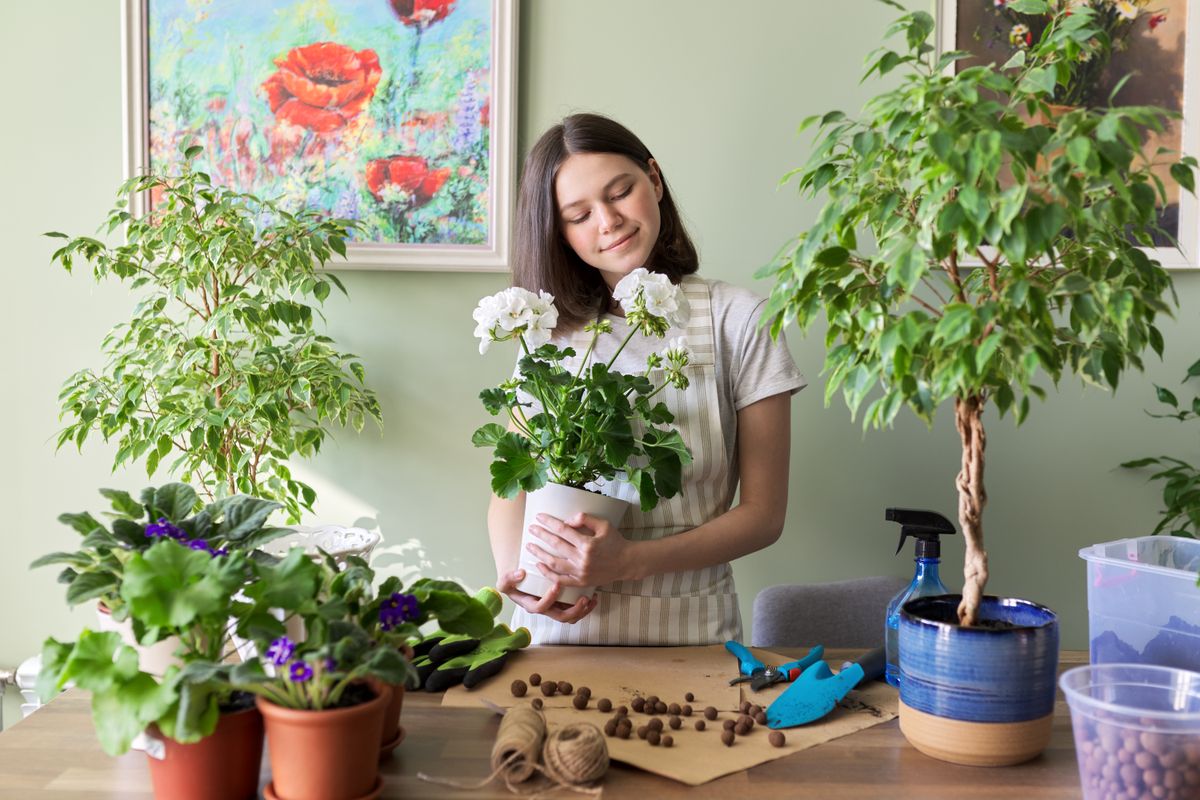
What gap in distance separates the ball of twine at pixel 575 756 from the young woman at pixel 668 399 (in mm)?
529

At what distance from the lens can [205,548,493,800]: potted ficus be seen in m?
0.87

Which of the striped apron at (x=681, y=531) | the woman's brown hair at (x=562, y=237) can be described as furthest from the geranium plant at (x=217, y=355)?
the striped apron at (x=681, y=531)

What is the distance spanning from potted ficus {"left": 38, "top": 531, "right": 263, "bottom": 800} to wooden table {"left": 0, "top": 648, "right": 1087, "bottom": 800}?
0.33 ft

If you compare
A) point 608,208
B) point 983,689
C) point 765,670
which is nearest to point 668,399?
point 608,208

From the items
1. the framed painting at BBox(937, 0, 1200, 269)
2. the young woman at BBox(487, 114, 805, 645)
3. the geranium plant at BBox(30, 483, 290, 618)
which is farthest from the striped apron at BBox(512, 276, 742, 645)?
the framed painting at BBox(937, 0, 1200, 269)

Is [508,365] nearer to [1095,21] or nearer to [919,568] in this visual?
[919,568]

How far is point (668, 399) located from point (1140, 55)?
4.29 ft

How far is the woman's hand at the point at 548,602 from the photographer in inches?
55.9

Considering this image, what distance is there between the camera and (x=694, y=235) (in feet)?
6.96

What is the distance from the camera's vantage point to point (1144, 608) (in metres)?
1.19

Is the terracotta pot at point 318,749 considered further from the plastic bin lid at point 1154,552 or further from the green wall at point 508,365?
the green wall at point 508,365

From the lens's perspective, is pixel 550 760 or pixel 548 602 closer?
pixel 550 760

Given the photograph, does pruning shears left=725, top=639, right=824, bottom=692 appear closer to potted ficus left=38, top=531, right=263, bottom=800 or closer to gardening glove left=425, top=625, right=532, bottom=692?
gardening glove left=425, top=625, right=532, bottom=692

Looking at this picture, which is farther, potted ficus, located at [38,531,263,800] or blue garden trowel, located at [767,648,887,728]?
blue garden trowel, located at [767,648,887,728]
